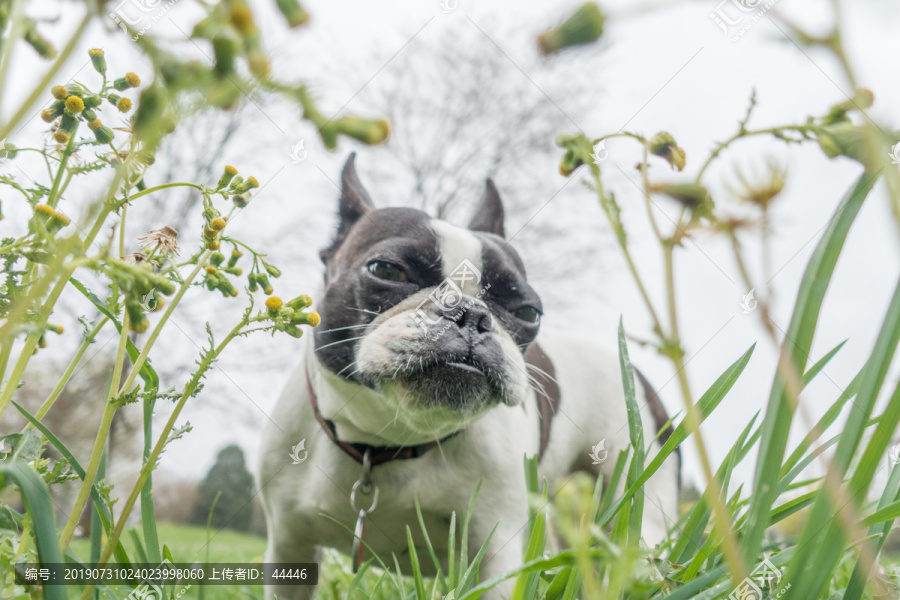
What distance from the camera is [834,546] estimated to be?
610 mm

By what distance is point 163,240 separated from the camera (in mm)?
1095

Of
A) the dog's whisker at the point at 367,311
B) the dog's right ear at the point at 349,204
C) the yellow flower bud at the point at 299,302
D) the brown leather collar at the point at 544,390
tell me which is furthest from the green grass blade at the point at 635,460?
the dog's right ear at the point at 349,204

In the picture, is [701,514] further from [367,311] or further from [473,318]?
[367,311]

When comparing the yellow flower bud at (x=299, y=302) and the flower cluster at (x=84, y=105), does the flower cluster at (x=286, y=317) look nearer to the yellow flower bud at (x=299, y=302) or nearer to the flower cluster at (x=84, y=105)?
the yellow flower bud at (x=299, y=302)

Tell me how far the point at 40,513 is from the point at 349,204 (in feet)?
6.72

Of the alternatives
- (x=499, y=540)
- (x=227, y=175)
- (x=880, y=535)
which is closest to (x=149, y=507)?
(x=227, y=175)

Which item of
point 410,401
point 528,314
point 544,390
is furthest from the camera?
point 544,390

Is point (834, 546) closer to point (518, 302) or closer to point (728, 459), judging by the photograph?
point (728, 459)

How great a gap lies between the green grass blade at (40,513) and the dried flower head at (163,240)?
0.47 meters

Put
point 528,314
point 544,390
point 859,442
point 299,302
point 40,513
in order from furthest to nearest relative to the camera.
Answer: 1. point 544,390
2. point 528,314
3. point 299,302
4. point 40,513
5. point 859,442

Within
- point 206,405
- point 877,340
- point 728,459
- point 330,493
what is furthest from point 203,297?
point 877,340

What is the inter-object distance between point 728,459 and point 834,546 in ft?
1.44

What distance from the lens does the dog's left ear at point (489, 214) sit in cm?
282

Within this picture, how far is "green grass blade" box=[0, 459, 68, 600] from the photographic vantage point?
677 millimetres
